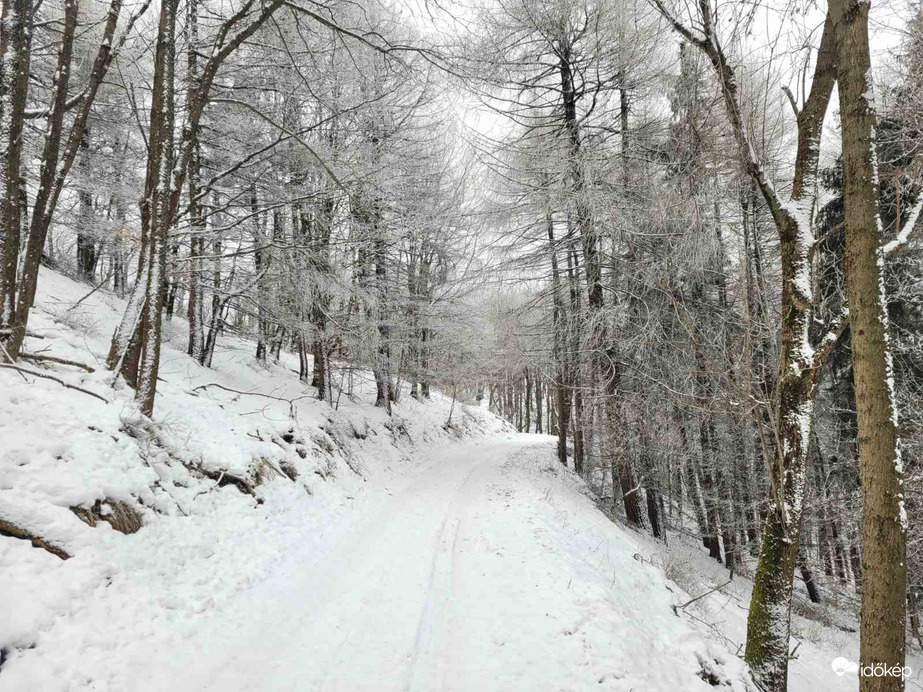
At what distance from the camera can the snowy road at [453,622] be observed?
3375mm

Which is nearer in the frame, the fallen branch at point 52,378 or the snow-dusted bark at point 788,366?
the snow-dusted bark at point 788,366

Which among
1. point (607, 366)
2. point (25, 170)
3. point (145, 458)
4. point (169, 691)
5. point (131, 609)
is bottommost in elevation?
point (169, 691)

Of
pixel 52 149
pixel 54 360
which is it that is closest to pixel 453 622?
pixel 54 360

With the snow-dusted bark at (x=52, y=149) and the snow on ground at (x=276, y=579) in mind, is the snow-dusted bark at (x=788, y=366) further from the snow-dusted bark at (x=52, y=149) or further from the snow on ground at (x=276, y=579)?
the snow-dusted bark at (x=52, y=149)

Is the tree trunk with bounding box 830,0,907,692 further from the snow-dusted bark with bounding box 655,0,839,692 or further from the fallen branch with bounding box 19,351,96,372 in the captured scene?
the fallen branch with bounding box 19,351,96,372

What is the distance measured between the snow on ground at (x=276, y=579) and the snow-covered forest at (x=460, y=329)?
0.03m

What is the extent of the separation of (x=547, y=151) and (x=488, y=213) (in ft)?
6.24

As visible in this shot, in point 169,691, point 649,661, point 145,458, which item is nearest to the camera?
point 169,691

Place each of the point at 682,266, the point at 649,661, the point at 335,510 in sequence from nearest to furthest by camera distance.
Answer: the point at 649,661 → the point at 335,510 → the point at 682,266

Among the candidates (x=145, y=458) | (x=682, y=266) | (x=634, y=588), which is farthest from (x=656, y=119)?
(x=145, y=458)

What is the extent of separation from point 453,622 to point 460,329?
11.8m

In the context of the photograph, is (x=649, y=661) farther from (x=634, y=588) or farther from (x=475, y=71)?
(x=475, y=71)

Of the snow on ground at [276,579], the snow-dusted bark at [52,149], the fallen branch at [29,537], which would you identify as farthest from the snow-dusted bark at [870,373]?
the snow-dusted bark at [52,149]

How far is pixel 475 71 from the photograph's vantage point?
210 inches
